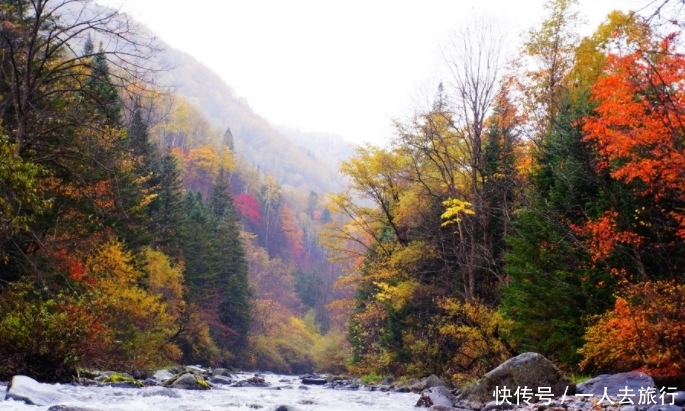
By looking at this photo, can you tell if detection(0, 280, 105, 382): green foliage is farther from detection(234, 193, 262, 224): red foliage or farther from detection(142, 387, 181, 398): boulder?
detection(234, 193, 262, 224): red foliage

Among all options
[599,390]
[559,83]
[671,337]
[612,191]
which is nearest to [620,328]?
[671,337]

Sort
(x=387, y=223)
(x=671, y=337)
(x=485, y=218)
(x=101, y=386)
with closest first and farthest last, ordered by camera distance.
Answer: (x=671, y=337) < (x=101, y=386) < (x=485, y=218) < (x=387, y=223)

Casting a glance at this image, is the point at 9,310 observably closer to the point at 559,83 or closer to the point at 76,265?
the point at 76,265

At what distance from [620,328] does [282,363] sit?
4702 centimetres

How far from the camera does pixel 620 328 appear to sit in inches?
461

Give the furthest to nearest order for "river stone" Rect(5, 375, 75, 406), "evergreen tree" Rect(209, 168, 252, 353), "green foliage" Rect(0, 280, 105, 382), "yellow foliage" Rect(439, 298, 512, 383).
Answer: "evergreen tree" Rect(209, 168, 252, 353), "yellow foliage" Rect(439, 298, 512, 383), "green foliage" Rect(0, 280, 105, 382), "river stone" Rect(5, 375, 75, 406)

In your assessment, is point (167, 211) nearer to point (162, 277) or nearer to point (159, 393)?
point (162, 277)

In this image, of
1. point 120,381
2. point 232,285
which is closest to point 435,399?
point 120,381

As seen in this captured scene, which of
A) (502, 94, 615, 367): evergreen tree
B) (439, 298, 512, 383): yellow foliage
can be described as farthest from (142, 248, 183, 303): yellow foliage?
(502, 94, 615, 367): evergreen tree

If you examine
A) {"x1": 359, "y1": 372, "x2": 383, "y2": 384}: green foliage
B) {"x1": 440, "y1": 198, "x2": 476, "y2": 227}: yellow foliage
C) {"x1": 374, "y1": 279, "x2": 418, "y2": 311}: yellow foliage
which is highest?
{"x1": 440, "y1": 198, "x2": 476, "y2": 227}: yellow foliage

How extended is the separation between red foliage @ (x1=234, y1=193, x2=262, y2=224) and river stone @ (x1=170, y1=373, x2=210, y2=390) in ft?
247

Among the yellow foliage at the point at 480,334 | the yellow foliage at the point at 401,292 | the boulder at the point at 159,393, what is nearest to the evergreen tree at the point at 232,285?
the yellow foliage at the point at 401,292

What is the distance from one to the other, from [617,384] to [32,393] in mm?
10182

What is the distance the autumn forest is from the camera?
11102 mm
